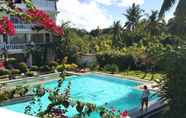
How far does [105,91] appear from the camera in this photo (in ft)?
80.1

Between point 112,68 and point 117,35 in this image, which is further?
point 117,35

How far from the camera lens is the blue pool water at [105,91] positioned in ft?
68.0

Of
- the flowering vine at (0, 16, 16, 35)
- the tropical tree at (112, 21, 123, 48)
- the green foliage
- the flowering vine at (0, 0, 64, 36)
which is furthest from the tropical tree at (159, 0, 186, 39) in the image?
the tropical tree at (112, 21, 123, 48)

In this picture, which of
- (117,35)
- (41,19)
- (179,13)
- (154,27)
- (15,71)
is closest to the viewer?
(41,19)

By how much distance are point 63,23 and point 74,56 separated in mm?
3748

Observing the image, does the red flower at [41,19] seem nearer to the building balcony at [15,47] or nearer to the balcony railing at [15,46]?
the building balcony at [15,47]

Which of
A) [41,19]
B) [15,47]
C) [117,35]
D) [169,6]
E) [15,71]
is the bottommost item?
[15,71]

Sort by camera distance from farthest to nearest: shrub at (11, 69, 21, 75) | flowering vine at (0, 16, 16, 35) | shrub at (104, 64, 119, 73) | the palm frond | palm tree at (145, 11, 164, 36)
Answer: palm tree at (145, 11, 164, 36), shrub at (104, 64, 119, 73), shrub at (11, 69, 21, 75), the palm frond, flowering vine at (0, 16, 16, 35)

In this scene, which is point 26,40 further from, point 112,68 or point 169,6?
point 169,6

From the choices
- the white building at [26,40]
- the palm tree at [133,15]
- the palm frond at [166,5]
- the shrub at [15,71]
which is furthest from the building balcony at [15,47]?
the palm tree at [133,15]

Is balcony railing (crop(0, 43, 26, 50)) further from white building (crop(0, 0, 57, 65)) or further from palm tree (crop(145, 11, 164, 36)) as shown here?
palm tree (crop(145, 11, 164, 36))

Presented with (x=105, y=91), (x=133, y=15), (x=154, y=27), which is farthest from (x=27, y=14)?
(x=133, y=15)

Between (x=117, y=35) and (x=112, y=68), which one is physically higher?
(x=117, y=35)

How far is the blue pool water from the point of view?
2072cm
